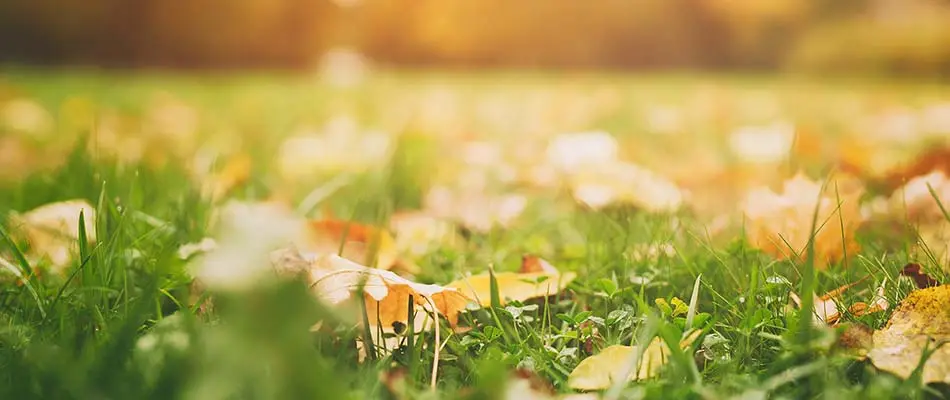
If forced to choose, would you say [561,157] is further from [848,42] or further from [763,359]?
[848,42]

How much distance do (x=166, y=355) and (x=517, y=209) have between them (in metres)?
0.71

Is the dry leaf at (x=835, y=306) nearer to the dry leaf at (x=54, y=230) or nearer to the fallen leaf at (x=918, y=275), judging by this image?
the fallen leaf at (x=918, y=275)

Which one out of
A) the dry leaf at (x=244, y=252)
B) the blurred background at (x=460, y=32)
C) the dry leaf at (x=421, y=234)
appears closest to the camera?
the dry leaf at (x=244, y=252)

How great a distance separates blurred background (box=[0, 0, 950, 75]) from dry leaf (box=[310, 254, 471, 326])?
34.2ft

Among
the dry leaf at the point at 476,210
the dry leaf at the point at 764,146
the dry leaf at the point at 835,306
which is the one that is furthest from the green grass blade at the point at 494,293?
the dry leaf at the point at 764,146

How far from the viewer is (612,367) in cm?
57

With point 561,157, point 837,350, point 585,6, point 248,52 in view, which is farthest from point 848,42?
point 837,350

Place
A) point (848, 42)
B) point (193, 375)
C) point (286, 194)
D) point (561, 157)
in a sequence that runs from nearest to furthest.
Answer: point (193, 375)
point (561, 157)
point (286, 194)
point (848, 42)

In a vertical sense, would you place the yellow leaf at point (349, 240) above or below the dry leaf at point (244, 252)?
below

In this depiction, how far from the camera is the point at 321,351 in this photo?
0.63 m

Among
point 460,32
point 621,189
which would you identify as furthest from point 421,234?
point 460,32

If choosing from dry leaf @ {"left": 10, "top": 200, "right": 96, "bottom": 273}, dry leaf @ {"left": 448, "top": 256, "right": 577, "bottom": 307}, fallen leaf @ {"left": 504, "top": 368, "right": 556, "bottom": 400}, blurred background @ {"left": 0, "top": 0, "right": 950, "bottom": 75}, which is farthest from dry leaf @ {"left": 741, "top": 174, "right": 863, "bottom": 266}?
blurred background @ {"left": 0, "top": 0, "right": 950, "bottom": 75}

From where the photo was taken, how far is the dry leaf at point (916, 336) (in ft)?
1.79

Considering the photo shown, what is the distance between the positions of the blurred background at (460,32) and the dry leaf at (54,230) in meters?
10.5
